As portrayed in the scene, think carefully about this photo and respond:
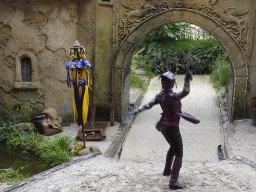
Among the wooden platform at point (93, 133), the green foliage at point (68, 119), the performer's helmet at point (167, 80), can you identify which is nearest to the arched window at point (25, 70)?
the green foliage at point (68, 119)

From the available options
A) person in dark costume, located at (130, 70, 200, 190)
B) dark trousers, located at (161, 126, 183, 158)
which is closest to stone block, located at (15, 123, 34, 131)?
person in dark costume, located at (130, 70, 200, 190)

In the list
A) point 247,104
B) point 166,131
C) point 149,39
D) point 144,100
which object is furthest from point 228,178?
point 149,39

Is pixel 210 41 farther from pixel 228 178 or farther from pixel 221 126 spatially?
pixel 228 178

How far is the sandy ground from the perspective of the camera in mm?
3881

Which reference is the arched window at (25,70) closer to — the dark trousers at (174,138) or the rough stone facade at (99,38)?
the rough stone facade at (99,38)

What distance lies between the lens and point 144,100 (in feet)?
34.5

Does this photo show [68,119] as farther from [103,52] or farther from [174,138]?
[174,138]

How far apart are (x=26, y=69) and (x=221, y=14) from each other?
4.81 metres

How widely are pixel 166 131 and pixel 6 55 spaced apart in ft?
15.9

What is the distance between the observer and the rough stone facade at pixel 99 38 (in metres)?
6.80

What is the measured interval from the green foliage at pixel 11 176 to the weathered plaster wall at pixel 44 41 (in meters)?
2.53

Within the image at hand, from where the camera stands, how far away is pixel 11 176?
485 cm

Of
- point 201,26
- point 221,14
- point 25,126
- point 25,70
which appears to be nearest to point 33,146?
point 25,126

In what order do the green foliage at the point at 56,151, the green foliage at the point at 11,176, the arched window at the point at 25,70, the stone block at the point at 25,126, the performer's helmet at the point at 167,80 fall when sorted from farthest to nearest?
1. the arched window at the point at 25,70
2. the stone block at the point at 25,126
3. the green foliage at the point at 56,151
4. the green foliage at the point at 11,176
5. the performer's helmet at the point at 167,80
